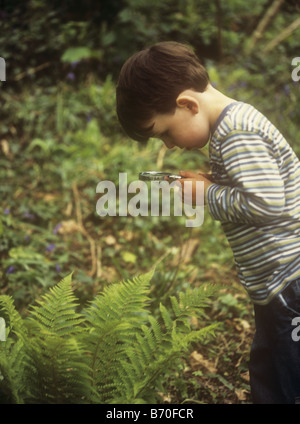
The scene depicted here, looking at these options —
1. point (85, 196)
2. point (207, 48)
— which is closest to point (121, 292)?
point (85, 196)

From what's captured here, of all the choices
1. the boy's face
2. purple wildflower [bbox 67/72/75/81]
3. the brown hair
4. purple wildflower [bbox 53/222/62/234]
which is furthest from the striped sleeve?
purple wildflower [bbox 67/72/75/81]

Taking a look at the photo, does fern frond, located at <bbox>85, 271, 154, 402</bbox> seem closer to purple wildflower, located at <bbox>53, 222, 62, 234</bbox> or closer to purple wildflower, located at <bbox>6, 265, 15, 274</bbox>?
purple wildflower, located at <bbox>6, 265, 15, 274</bbox>

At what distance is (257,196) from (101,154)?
250 centimetres

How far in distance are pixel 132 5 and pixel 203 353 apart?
3684mm

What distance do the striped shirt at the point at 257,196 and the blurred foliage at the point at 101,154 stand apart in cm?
68

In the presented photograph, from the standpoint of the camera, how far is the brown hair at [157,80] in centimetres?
138

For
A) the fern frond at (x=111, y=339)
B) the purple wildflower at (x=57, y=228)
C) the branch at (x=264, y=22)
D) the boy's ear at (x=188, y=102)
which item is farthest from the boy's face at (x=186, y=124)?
the branch at (x=264, y=22)

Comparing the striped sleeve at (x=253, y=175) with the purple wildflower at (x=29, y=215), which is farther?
the purple wildflower at (x=29, y=215)

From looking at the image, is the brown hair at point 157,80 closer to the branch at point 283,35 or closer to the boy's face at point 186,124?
the boy's face at point 186,124

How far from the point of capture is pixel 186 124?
143 centimetres

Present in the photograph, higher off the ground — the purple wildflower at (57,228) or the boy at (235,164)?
the boy at (235,164)

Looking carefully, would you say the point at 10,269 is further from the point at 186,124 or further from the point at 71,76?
the point at 71,76

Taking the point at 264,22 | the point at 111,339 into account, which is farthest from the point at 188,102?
the point at 264,22

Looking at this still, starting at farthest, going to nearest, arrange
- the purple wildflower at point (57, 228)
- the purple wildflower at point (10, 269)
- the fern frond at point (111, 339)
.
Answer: the purple wildflower at point (57, 228)
the purple wildflower at point (10, 269)
the fern frond at point (111, 339)
